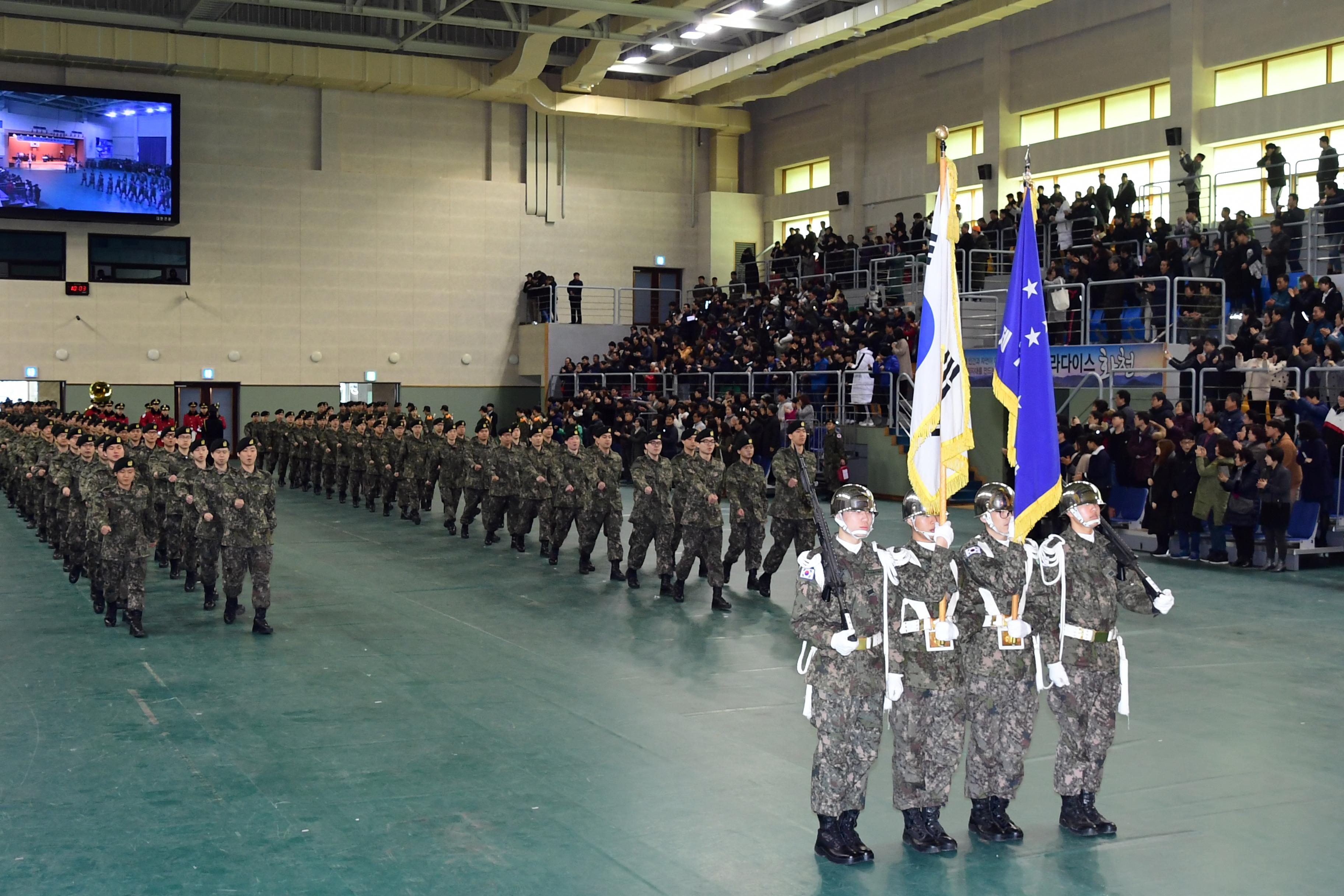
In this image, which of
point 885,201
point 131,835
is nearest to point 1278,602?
point 131,835

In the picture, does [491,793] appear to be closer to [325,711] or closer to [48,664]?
[325,711]

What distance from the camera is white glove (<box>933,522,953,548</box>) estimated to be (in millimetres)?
6809

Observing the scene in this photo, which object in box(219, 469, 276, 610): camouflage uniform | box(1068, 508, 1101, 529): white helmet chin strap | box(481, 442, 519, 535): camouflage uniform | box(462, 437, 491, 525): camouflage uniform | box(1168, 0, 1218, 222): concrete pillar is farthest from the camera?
box(1168, 0, 1218, 222): concrete pillar

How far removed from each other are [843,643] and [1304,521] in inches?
512

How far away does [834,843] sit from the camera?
6.66 metres

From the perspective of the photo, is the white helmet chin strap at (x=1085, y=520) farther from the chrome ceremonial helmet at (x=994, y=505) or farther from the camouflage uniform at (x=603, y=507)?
the camouflage uniform at (x=603, y=507)

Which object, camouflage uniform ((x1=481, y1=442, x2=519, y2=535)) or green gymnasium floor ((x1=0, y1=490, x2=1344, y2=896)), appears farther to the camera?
camouflage uniform ((x1=481, y1=442, x2=519, y2=535))

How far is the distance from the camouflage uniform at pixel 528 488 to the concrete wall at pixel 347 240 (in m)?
21.1

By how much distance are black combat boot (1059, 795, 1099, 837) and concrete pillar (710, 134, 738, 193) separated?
37356mm

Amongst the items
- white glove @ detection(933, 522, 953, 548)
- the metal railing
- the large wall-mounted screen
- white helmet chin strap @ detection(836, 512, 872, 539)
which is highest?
the large wall-mounted screen

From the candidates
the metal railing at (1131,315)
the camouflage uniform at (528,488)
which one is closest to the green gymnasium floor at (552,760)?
the camouflage uniform at (528,488)

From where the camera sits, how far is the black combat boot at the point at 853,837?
663 cm

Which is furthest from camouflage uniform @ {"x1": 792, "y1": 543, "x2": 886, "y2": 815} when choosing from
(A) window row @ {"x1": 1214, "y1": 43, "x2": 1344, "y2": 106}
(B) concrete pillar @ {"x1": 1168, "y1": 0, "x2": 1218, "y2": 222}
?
(B) concrete pillar @ {"x1": 1168, "y1": 0, "x2": 1218, "y2": 222}

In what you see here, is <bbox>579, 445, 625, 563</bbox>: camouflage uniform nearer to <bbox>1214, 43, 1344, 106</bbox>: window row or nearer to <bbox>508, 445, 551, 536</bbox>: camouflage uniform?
<bbox>508, 445, 551, 536</bbox>: camouflage uniform
